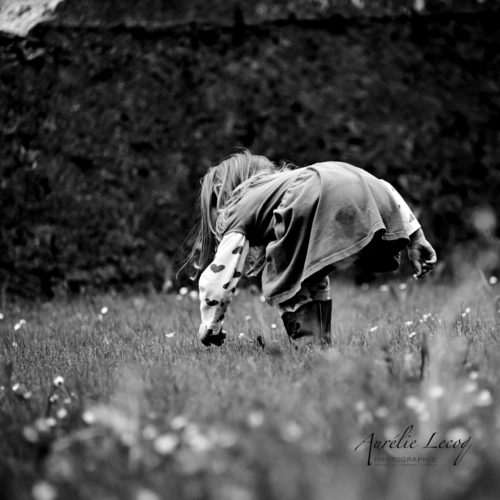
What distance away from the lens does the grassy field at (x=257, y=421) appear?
162cm

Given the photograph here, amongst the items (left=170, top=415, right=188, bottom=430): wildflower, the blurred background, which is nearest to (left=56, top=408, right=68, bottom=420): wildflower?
(left=170, top=415, right=188, bottom=430): wildflower

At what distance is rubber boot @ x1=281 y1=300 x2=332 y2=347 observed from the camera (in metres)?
3.22

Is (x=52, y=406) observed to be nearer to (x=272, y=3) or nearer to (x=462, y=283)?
(x=462, y=283)

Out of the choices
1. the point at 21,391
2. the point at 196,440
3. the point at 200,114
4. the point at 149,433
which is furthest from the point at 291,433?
the point at 200,114

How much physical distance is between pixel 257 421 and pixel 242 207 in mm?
1463

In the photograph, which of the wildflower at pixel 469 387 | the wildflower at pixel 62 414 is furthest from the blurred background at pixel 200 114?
the wildflower at pixel 469 387

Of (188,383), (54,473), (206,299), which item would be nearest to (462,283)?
(206,299)

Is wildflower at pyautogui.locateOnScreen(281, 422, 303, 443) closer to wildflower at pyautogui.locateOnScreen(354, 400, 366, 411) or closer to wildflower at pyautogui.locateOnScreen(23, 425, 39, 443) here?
wildflower at pyautogui.locateOnScreen(354, 400, 366, 411)

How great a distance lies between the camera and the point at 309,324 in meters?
3.24

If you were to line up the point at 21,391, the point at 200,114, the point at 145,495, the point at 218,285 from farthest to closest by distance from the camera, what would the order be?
the point at 200,114 < the point at 218,285 < the point at 21,391 < the point at 145,495

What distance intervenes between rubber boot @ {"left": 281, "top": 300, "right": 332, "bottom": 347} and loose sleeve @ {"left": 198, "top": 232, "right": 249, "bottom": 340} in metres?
0.39

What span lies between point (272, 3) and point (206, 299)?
323cm

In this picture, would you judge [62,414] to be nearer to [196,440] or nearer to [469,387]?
[196,440]

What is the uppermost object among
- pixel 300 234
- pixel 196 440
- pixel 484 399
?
pixel 196 440
